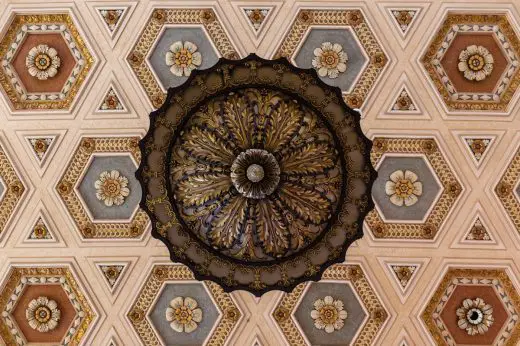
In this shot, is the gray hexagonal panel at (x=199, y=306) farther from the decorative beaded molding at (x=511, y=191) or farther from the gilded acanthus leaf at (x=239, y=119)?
the decorative beaded molding at (x=511, y=191)

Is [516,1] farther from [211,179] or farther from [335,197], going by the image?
[211,179]

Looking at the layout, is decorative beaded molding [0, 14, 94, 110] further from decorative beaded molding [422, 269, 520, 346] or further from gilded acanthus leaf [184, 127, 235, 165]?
decorative beaded molding [422, 269, 520, 346]

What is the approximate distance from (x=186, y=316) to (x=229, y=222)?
12.2 feet

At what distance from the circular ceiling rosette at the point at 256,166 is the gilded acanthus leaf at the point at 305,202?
1 centimetres

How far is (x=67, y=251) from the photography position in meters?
8.27

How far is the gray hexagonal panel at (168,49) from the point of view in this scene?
798 centimetres

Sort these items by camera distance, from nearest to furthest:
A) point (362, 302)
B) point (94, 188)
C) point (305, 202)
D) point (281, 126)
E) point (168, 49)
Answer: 1. point (281, 126)
2. point (305, 202)
3. point (168, 49)
4. point (362, 302)
5. point (94, 188)

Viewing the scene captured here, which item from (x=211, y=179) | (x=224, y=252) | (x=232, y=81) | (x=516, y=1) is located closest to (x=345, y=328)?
(x=224, y=252)

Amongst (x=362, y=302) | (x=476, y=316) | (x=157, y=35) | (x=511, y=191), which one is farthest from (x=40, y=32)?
(x=476, y=316)

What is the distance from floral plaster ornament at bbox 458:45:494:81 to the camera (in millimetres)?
7891

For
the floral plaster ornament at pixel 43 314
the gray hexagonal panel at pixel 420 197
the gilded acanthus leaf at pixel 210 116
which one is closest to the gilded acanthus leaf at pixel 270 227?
the gilded acanthus leaf at pixel 210 116

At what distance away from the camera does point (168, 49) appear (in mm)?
8039

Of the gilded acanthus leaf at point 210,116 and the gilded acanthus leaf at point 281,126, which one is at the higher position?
the gilded acanthus leaf at point 281,126

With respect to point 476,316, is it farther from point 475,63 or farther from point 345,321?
point 475,63
